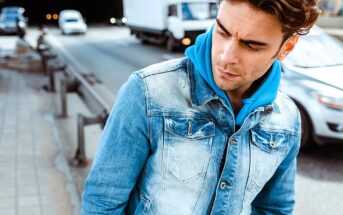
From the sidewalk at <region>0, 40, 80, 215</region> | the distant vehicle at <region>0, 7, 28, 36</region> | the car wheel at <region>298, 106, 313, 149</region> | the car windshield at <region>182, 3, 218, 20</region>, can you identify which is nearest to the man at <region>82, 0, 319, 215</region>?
the sidewalk at <region>0, 40, 80, 215</region>

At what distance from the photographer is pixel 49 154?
18.8 feet

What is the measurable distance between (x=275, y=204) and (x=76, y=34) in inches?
1147

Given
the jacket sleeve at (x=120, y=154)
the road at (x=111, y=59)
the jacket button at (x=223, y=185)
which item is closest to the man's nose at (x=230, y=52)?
the jacket sleeve at (x=120, y=154)

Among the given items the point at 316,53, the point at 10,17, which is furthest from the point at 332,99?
the point at 10,17

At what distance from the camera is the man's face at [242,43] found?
1.28 metres

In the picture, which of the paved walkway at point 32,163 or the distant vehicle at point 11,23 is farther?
the distant vehicle at point 11,23

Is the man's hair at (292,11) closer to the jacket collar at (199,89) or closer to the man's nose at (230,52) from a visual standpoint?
the man's nose at (230,52)

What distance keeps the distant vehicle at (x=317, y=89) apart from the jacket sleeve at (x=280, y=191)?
376cm

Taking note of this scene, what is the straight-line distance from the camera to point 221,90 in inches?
55.2

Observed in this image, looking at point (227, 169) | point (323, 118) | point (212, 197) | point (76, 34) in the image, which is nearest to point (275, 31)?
point (227, 169)

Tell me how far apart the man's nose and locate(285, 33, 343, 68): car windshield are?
480 centimetres

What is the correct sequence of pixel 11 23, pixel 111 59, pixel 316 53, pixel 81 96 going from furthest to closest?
pixel 11 23, pixel 111 59, pixel 81 96, pixel 316 53

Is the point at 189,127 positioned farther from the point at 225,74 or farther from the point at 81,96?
the point at 81,96

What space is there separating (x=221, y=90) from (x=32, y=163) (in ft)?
14.7
